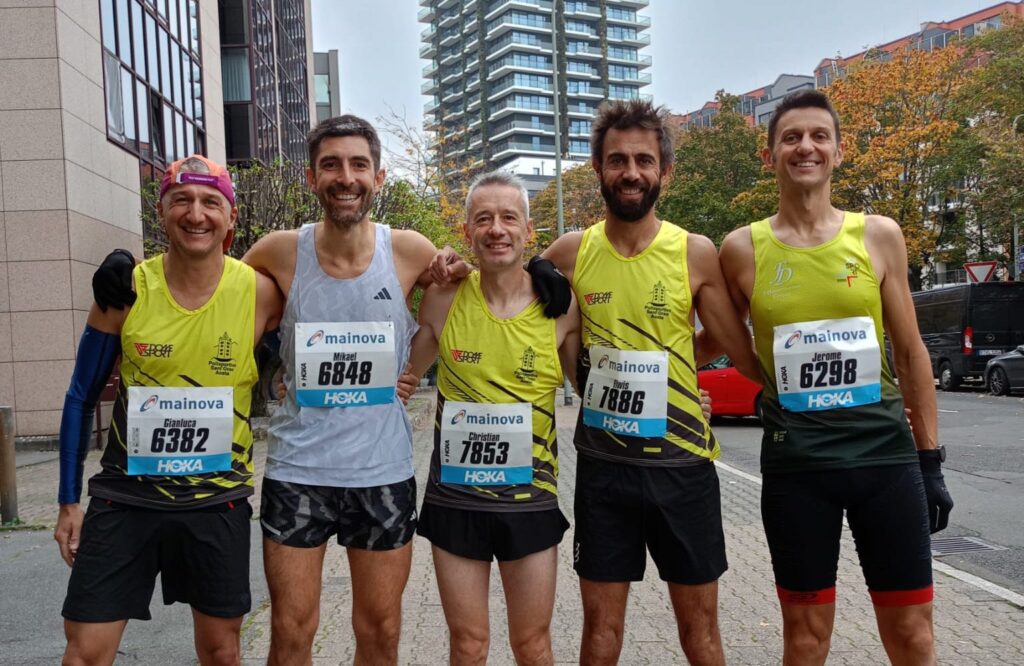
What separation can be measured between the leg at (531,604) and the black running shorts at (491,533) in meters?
0.04

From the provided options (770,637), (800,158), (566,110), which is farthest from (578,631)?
(566,110)

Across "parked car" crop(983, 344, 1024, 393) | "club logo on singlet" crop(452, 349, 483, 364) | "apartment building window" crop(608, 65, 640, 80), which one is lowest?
"parked car" crop(983, 344, 1024, 393)

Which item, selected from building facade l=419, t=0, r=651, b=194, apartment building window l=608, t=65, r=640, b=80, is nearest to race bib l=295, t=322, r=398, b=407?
building facade l=419, t=0, r=651, b=194

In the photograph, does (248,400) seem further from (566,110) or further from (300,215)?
(566,110)

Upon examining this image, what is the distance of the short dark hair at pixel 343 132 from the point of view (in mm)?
3518

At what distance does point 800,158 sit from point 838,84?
31.3m

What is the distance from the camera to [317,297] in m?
3.46

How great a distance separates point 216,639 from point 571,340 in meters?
1.71

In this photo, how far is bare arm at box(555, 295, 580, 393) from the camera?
357 cm

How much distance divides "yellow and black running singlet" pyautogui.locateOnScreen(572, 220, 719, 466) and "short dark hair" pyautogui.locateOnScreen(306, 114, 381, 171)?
995 mm

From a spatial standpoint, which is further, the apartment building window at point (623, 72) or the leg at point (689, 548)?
the apartment building window at point (623, 72)

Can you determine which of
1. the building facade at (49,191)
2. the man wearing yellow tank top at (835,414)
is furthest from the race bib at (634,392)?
the building facade at (49,191)

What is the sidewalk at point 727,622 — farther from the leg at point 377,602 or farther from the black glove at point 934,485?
the black glove at point 934,485

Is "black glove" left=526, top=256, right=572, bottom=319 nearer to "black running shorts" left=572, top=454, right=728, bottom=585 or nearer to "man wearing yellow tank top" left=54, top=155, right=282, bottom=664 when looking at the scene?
"black running shorts" left=572, top=454, right=728, bottom=585
